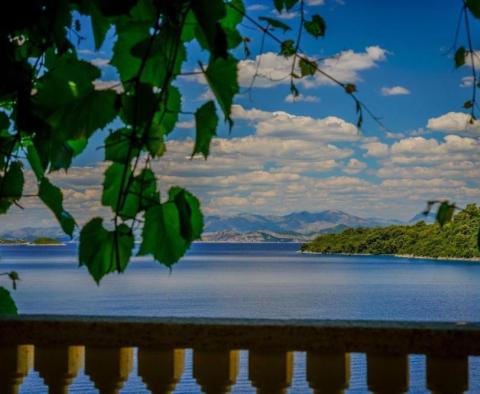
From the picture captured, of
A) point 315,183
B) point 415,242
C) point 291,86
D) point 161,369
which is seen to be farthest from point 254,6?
point 315,183

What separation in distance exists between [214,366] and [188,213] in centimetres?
130

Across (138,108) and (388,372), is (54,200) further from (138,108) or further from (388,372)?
(388,372)

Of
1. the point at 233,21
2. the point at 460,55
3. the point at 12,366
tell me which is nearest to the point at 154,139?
the point at 233,21

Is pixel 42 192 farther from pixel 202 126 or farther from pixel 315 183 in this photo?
pixel 315 183

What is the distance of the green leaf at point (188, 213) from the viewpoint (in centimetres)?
98

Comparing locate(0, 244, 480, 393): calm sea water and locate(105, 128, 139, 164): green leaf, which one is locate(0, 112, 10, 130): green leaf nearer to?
locate(105, 128, 139, 164): green leaf

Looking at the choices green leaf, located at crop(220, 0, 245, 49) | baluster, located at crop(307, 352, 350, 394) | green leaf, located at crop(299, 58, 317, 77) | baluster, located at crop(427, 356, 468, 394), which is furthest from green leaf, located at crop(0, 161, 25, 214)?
baluster, located at crop(427, 356, 468, 394)

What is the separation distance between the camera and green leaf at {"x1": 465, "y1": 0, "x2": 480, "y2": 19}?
1484 millimetres

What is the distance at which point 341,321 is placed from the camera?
2158 mm

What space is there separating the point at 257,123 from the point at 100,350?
191706 millimetres

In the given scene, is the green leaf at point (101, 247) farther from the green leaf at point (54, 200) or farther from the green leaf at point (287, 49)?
the green leaf at point (287, 49)

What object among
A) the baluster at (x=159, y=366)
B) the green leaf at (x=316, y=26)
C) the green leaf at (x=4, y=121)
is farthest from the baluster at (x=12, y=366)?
the green leaf at (x=316, y=26)

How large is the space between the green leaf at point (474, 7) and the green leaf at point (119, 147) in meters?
0.84

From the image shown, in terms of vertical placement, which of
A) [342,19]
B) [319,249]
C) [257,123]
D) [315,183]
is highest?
[342,19]
